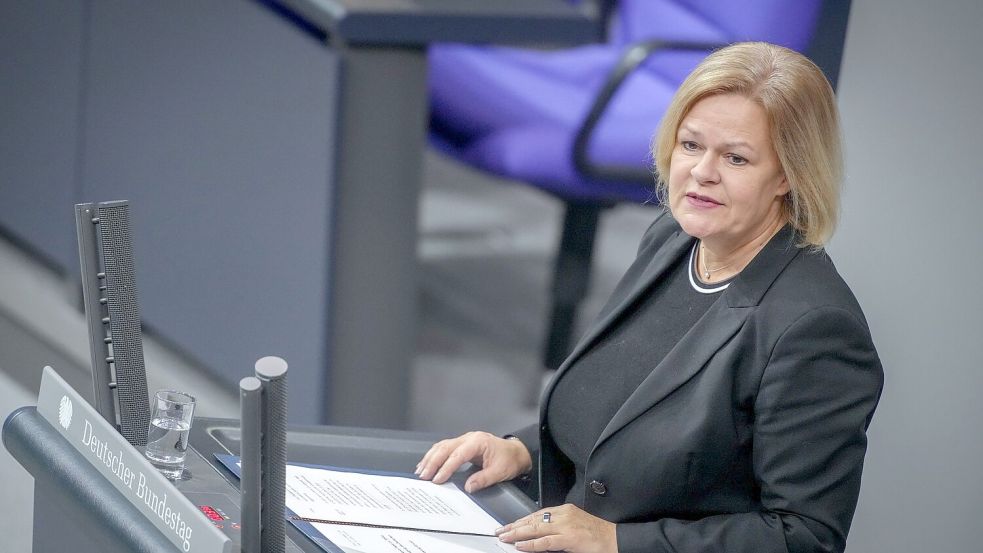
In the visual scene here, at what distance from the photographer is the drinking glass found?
1265 mm

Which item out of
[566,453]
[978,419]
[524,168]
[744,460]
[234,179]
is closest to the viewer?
[744,460]

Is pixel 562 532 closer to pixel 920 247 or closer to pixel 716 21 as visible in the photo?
pixel 920 247

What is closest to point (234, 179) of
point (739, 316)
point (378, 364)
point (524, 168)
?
point (378, 364)

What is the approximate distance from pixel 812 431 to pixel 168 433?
0.64 m

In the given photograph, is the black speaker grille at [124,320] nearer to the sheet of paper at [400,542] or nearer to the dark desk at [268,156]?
the sheet of paper at [400,542]

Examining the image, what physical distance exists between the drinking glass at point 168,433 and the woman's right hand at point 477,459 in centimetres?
30

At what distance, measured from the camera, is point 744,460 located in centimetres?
137

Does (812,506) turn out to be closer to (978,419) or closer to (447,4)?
(978,419)

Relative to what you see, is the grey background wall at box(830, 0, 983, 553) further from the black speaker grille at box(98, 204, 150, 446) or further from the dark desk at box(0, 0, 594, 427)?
the black speaker grille at box(98, 204, 150, 446)

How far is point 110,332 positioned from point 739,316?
2.12ft

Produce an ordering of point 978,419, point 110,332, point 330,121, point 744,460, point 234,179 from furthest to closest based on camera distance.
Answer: point 234,179 → point 330,121 → point 978,419 → point 744,460 → point 110,332

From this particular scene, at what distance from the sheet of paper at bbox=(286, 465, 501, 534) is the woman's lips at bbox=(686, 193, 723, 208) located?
409mm

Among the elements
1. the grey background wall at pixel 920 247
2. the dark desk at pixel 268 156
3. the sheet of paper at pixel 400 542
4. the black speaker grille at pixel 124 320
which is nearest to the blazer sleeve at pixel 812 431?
the sheet of paper at pixel 400 542

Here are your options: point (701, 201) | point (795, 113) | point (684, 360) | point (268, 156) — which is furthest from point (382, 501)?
point (268, 156)
